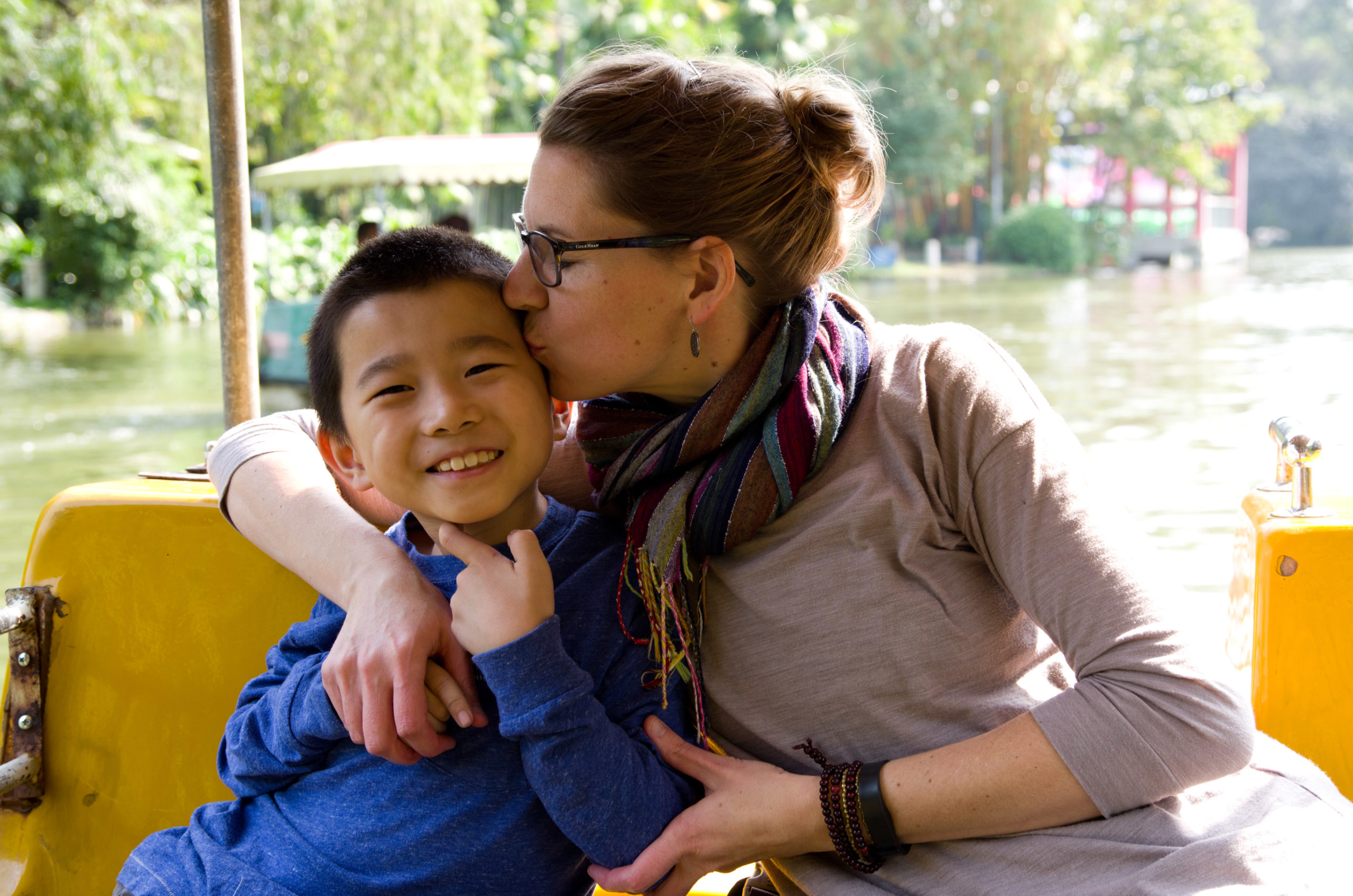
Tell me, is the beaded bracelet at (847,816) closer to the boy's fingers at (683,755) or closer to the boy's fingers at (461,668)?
the boy's fingers at (683,755)

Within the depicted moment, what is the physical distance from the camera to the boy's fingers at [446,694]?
4.71 ft

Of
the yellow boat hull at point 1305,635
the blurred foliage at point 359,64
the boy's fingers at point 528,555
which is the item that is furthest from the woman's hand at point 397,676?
the blurred foliage at point 359,64

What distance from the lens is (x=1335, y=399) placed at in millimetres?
10562

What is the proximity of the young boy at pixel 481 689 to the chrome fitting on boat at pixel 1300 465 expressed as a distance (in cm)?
103

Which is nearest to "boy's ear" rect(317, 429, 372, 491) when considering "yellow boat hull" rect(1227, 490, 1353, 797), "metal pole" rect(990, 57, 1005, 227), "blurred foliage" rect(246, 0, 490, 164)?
"yellow boat hull" rect(1227, 490, 1353, 797)

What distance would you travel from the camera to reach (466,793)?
1501 millimetres

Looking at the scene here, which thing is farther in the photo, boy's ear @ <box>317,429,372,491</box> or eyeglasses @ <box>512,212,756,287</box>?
boy's ear @ <box>317,429,372,491</box>

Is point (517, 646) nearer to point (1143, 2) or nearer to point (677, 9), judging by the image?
point (677, 9)

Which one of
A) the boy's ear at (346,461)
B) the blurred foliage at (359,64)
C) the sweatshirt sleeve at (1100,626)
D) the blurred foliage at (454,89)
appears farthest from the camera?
the blurred foliage at (359,64)

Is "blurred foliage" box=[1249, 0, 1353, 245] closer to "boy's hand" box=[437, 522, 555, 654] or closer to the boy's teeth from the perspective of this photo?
the boy's teeth

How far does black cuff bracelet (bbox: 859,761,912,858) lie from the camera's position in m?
1.42

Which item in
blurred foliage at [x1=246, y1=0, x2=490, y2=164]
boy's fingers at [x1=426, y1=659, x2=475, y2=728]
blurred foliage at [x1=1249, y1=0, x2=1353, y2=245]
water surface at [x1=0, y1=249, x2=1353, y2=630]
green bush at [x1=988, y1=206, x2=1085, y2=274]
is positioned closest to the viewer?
boy's fingers at [x1=426, y1=659, x2=475, y2=728]

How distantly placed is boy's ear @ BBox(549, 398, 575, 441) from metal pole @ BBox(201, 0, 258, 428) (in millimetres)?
710

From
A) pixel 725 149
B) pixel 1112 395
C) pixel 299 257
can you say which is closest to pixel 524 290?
pixel 725 149
